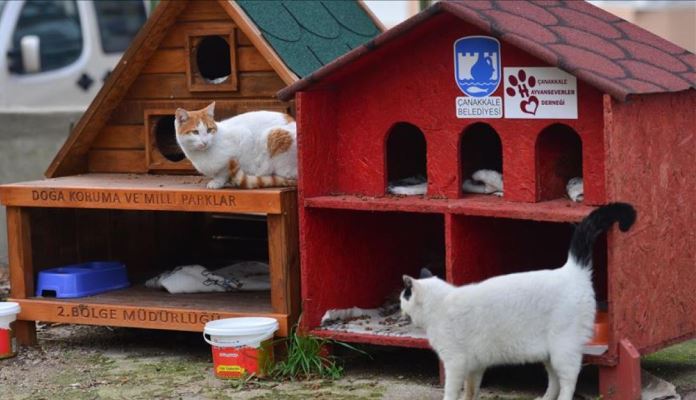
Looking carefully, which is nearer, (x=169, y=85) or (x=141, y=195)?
(x=141, y=195)

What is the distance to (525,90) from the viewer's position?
20.0 ft

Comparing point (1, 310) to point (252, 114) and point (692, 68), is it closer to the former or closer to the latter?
point (252, 114)

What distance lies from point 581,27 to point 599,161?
0.89 m

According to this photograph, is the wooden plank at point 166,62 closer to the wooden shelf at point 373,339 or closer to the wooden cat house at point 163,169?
the wooden cat house at point 163,169

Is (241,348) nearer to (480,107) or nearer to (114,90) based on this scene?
(480,107)

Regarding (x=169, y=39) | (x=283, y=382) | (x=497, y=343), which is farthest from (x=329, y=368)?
(x=169, y=39)

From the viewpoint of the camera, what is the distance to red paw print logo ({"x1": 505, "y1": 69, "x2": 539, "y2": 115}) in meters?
6.07

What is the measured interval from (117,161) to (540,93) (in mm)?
2851

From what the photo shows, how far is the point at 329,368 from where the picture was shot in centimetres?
659

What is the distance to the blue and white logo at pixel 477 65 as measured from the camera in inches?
243

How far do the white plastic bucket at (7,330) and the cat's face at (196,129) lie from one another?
1.35 metres

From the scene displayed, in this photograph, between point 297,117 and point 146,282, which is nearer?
point 297,117

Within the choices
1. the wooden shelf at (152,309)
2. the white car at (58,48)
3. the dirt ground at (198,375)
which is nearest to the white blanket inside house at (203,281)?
the wooden shelf at (152,309)

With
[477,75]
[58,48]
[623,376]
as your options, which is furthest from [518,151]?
[58,48]
